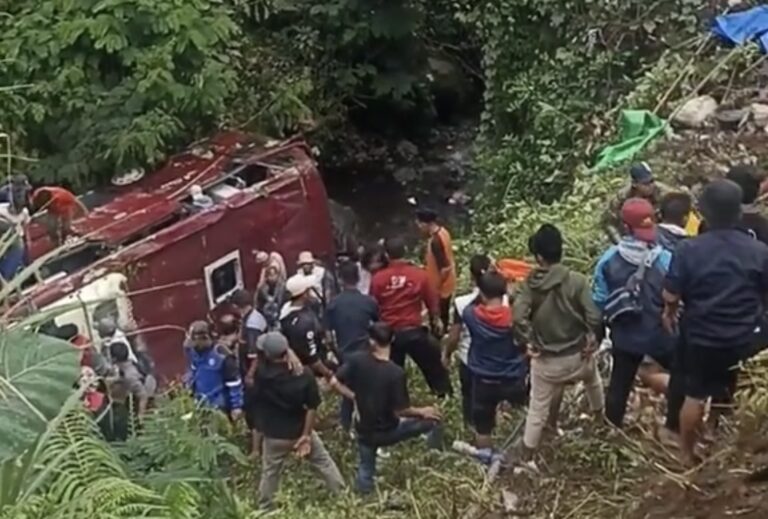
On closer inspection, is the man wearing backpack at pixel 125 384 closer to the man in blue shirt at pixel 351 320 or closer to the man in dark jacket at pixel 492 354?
the man in blue shirt at pixel 351 320

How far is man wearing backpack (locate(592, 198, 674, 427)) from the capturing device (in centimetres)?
759

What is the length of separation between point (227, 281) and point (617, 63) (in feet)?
13.5

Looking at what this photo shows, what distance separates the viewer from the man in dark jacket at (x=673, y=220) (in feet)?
25.7

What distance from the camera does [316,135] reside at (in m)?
19.6

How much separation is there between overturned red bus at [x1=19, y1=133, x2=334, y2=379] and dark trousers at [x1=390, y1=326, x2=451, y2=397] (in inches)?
94.1

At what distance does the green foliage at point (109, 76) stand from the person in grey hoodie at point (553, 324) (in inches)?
277

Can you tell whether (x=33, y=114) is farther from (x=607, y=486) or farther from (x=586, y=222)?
(x=607, y=486)

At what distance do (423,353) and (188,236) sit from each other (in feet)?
11.1

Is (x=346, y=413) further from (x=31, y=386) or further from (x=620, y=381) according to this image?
(x=31, y=386)

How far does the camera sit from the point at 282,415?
8.68 metres

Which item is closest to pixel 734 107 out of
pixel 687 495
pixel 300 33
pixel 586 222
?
pixel 586 222

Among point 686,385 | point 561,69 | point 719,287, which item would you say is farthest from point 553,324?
point 561,69

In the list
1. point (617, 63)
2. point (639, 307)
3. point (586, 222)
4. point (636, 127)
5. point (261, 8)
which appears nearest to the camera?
point (639, 307)

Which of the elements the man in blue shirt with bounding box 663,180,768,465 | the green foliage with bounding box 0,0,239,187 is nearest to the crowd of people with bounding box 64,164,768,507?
the man in blue shirt with bounding box 663,180,768,465
